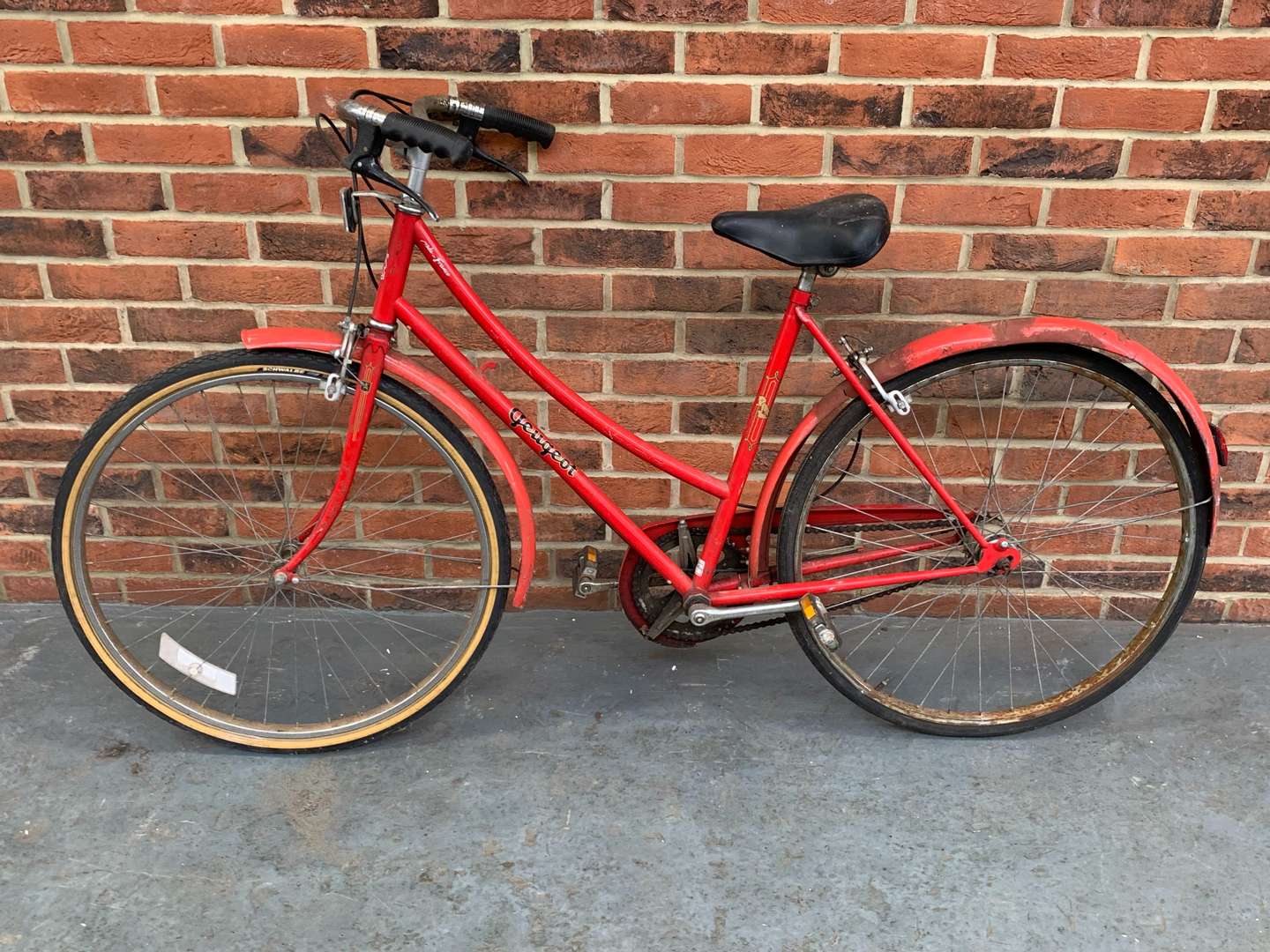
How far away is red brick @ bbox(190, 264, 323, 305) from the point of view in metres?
2.20

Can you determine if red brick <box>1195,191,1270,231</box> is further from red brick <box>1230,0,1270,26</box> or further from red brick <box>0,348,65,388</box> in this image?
red brick <box>0,348,65,388</box>

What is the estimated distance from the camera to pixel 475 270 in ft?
7.16

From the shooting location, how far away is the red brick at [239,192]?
2119 millimetres

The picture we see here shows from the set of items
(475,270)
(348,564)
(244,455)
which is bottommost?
(348,564)

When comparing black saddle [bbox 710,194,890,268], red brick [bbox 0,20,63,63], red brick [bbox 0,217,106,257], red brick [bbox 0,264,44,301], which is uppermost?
red brick [bbox 0,20,63,63]

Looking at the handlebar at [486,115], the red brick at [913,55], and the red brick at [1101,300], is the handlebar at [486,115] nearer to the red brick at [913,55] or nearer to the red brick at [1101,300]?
the red brick at [913,55]

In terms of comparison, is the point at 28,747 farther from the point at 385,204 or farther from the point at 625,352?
the point at 625,352

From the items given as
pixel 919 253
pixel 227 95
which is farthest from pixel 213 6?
pixel 919 253

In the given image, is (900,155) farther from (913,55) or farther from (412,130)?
(412,130)

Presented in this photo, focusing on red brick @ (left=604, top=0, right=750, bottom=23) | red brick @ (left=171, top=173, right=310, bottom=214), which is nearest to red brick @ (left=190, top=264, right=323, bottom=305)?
red brick @ (left=171, top=173, right=310, bottom=214)

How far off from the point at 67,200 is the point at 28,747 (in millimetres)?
1182

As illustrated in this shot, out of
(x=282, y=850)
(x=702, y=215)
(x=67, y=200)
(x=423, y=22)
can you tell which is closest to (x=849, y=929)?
(x=282, y=850)

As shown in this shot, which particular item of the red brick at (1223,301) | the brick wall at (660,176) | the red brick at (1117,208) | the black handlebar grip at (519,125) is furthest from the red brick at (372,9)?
the red brick at (1223,301)

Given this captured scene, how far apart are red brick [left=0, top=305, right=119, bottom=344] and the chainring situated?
1.35 meters
